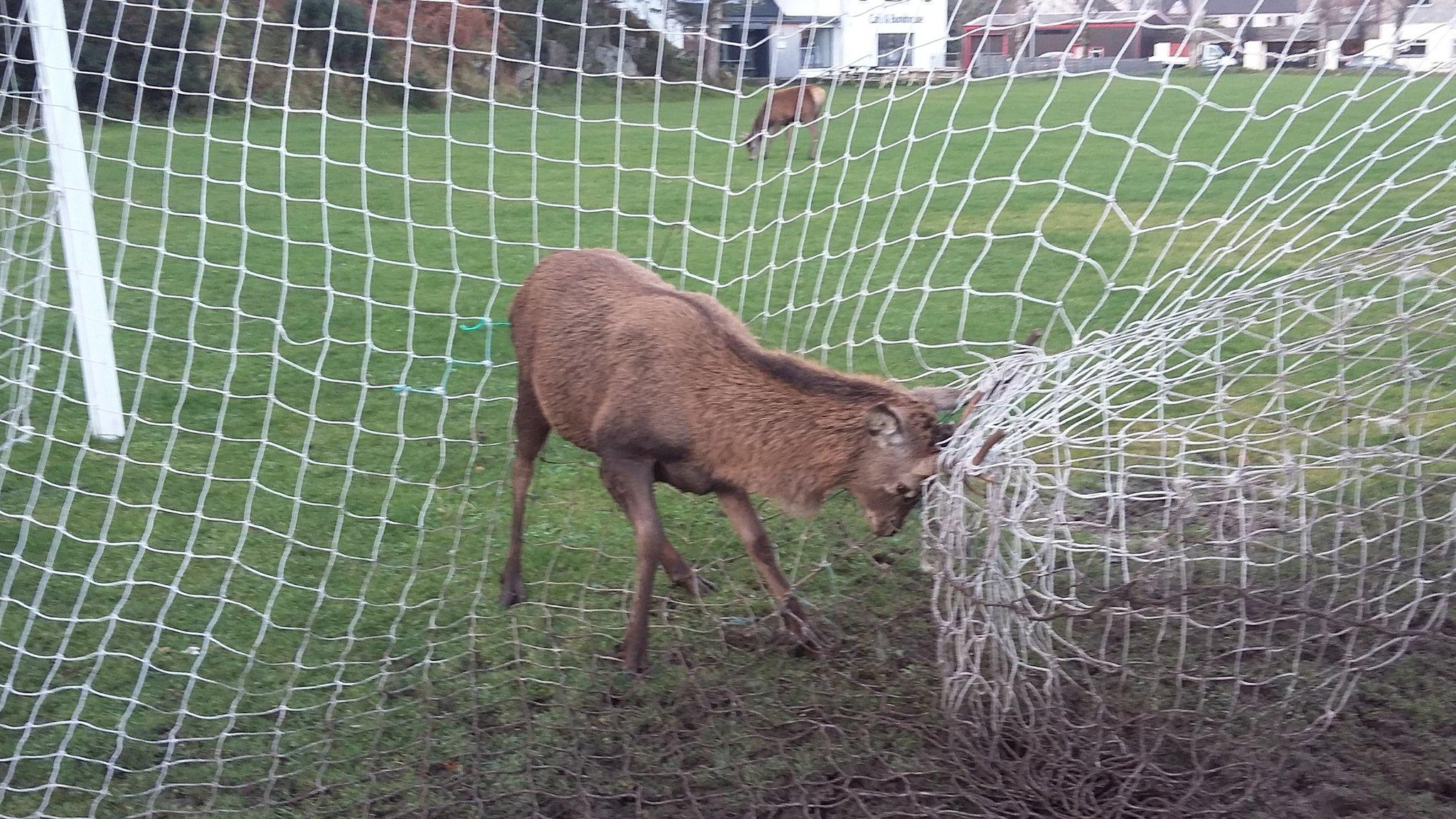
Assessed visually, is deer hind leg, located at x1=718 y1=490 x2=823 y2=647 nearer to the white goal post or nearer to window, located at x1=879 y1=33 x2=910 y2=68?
window, located at x1=879 y1=33 x2=910 y2=68

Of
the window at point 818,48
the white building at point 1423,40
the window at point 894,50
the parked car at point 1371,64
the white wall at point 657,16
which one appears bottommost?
the white wall at point 657,16

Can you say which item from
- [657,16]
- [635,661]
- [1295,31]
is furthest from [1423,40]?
[657,16]

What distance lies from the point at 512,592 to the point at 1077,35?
3143 millimetres

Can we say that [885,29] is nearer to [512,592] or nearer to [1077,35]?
[1077,35]

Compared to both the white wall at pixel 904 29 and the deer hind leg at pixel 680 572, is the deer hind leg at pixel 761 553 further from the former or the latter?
the white wall at pixel 904 29

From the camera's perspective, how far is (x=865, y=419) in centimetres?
363

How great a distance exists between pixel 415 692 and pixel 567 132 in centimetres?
1059

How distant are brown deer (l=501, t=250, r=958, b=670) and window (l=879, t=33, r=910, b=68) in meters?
1.54

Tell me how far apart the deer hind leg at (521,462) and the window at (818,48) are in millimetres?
1967

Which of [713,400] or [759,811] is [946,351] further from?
[759,811]

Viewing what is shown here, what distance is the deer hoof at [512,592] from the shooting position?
14.9 feet

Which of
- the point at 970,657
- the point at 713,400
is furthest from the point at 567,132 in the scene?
the point at 970,657

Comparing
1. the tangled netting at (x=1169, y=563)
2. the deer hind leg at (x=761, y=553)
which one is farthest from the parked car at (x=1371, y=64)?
the deer hind leg at (x=761, y=553)

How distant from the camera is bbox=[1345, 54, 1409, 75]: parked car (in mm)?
4307
